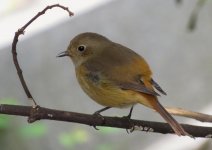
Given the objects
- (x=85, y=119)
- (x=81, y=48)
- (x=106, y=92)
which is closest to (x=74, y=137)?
(x=81, y=48)

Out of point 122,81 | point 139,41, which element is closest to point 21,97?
point 139,41

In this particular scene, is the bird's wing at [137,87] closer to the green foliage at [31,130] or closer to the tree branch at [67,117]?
the tree branch at [67,117]

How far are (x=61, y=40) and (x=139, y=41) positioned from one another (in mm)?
768

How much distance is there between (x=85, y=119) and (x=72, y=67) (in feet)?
12.6

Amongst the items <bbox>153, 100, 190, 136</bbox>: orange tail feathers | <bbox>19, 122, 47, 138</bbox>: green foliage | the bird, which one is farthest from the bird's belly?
<bbox>19, 122, 47, 138</bbox>: green foliage

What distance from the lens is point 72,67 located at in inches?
234

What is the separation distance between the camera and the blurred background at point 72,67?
533 centimetres

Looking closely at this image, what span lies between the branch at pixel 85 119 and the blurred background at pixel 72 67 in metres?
2.80

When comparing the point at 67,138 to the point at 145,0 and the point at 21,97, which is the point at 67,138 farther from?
the point at 145,0

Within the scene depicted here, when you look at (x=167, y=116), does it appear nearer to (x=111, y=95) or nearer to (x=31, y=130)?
(x=111, y=95)

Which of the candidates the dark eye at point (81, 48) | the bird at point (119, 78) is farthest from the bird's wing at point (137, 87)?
the dark eye at point (81, 48)

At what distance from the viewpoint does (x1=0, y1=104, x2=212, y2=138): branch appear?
80.0 inches

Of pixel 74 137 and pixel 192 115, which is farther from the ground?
pixel 192 115

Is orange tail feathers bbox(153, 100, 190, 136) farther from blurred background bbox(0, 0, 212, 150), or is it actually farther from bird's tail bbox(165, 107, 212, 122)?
blurred background bbox(0, 0, 212, 150)
